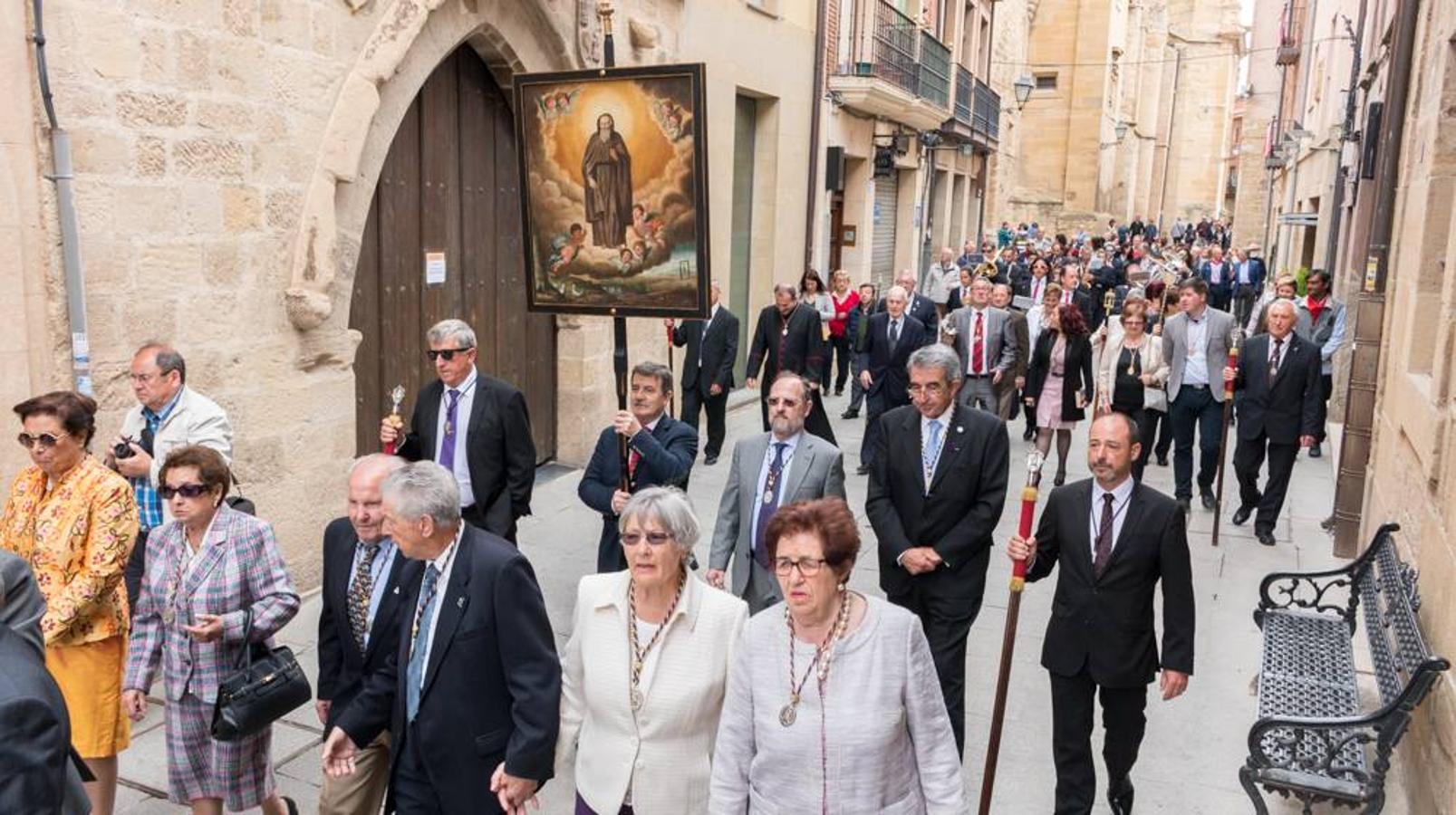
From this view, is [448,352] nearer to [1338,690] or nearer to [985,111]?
[1338,690]

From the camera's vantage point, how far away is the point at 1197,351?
9.37 metres

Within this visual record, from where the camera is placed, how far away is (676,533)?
3457mm

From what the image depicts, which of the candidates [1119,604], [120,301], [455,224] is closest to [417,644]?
[1119,604]

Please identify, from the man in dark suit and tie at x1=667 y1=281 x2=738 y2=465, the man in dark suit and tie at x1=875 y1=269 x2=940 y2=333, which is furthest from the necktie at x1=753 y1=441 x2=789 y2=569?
the man in dark suit and tie at x1=875 y1=269 x2=940 y2=333

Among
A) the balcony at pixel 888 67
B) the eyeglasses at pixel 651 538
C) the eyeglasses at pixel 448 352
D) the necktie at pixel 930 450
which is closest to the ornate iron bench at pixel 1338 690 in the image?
the necktie at pixel 930 450

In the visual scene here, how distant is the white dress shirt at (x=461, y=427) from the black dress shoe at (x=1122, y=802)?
3440mm

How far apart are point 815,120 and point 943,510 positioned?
11.4 m

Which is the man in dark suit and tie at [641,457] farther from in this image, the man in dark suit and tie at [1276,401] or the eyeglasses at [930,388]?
the man in dark suit and tie at [1276,401]

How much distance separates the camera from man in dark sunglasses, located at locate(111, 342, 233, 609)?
5.07 meters

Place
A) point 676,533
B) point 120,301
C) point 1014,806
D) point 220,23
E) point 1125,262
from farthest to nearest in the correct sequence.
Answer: point 1125,262 < point 220,23 < point 120,301 < point 1014,806 < point 676,533

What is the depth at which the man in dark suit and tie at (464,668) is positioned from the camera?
11.4ft

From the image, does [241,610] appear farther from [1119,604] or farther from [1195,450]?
[1195,450]

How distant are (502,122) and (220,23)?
3455 millimetres

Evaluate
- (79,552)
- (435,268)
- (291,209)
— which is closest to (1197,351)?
(435,268)
